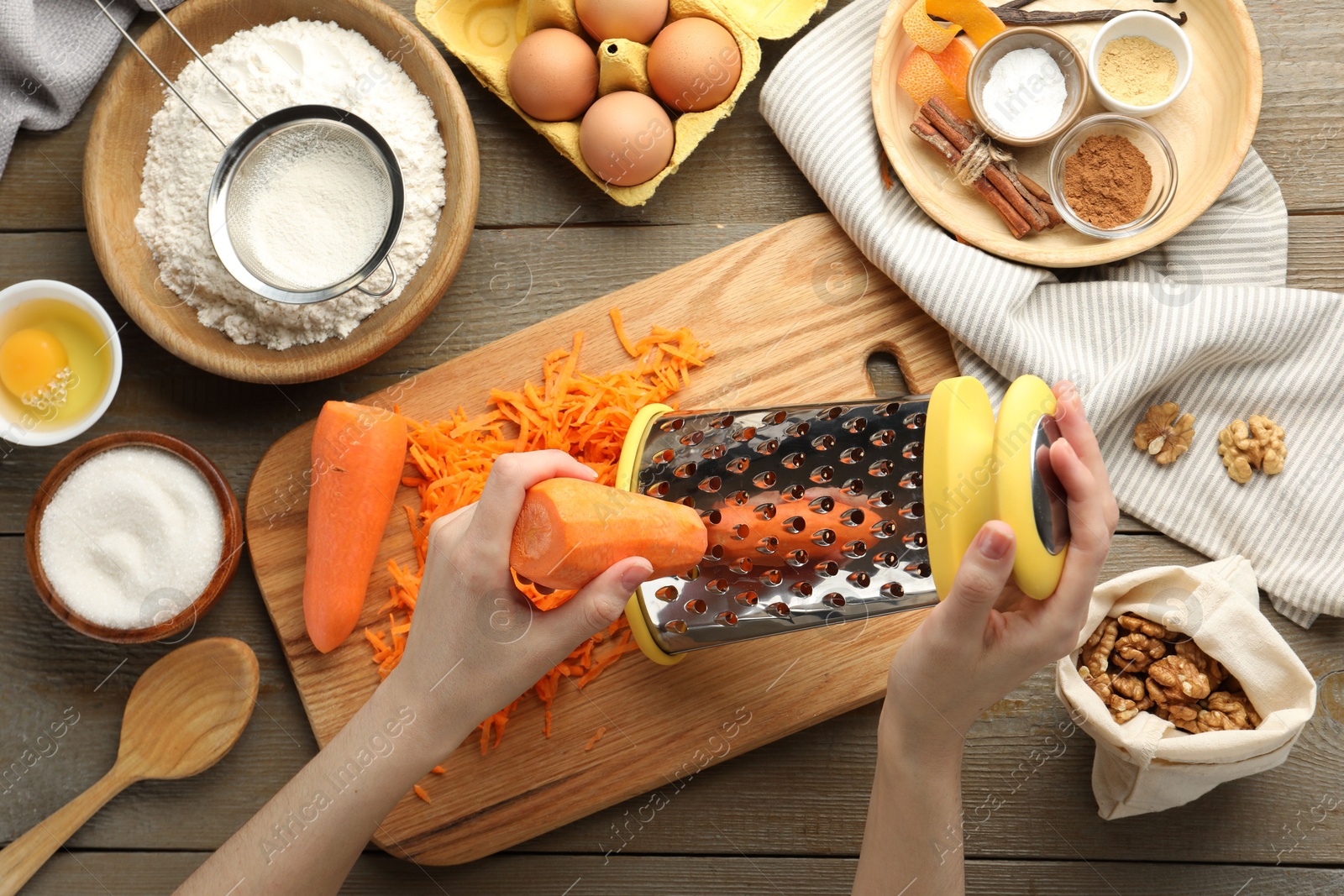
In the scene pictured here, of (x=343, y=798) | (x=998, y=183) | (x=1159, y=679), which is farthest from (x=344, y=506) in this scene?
(x=1159, y=679)

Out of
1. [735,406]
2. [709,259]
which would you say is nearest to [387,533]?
[735,406]

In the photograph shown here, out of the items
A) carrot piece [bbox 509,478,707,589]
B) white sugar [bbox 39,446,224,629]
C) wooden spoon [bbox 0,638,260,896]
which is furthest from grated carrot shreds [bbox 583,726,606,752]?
white sugar [bbox 39,446,224,629]

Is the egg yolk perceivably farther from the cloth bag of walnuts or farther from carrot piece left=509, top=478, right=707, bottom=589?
the cloth bag of walnuts

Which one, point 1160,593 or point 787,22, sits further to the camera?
point 787,22

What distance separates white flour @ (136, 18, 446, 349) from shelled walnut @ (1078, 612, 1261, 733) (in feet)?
4.51

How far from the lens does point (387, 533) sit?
161cm

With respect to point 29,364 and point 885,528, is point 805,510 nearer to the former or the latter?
point 885,528

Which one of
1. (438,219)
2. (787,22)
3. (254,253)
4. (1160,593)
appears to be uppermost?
(254,253)

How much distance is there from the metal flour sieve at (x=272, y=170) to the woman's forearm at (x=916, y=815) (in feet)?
3.64

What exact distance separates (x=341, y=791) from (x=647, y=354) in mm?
874

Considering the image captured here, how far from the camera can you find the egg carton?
159 centimetres

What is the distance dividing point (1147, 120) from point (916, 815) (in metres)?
1.35

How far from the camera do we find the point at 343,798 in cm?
133

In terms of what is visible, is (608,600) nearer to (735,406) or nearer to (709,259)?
(735,406)
